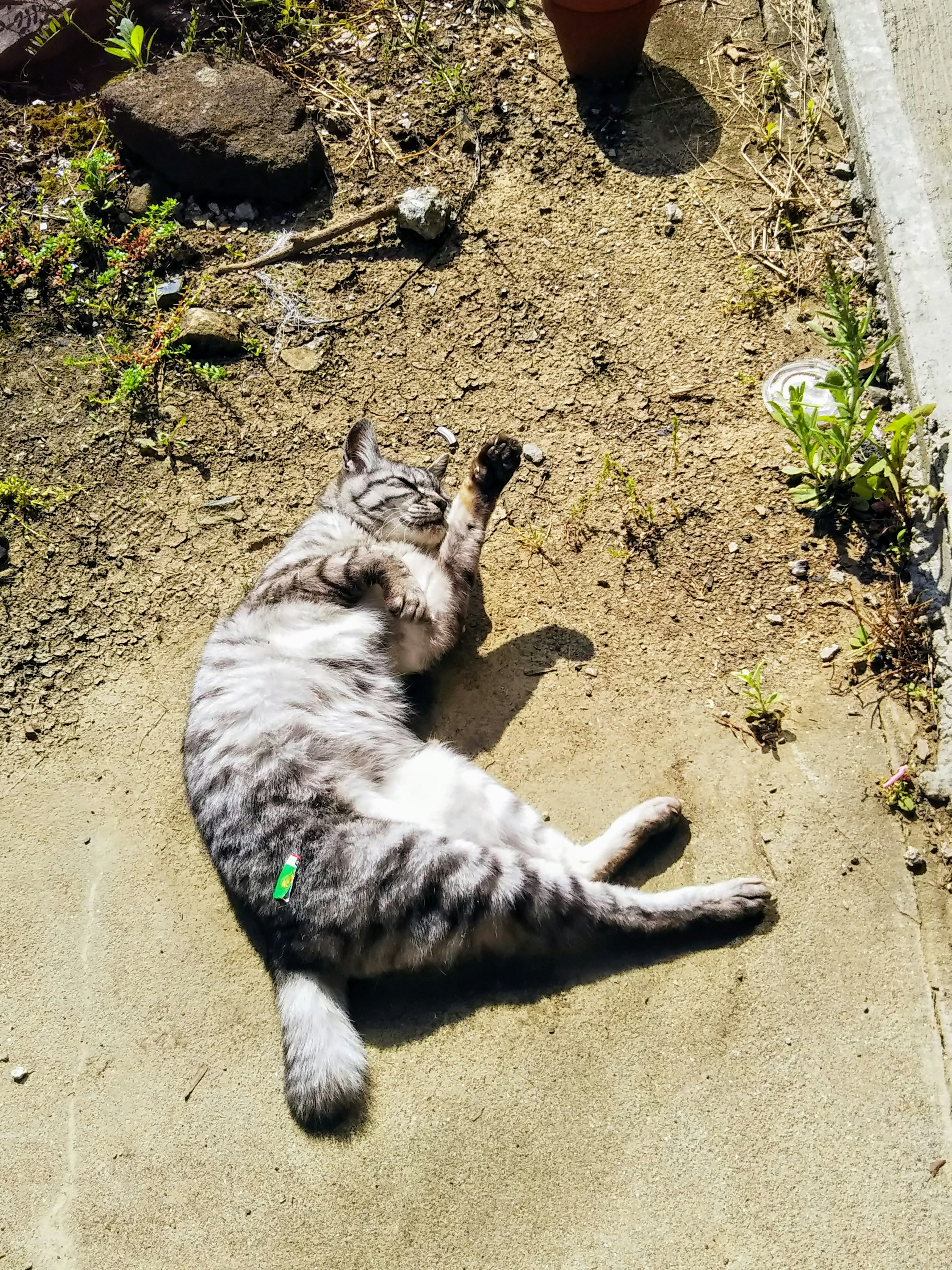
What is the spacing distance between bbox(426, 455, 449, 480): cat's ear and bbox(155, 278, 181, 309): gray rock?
1.59m

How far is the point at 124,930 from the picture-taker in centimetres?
313

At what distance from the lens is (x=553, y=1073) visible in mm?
2697

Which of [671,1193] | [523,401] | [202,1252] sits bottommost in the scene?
[202,1252]

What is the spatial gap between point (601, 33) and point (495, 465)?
2278 mm

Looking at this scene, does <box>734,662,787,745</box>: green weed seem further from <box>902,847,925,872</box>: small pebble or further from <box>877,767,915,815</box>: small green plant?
<box>902,847,925,872</box>: small pebble

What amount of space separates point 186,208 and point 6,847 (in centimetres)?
313

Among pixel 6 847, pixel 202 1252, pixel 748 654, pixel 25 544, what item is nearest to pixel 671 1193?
pixel 202 1252

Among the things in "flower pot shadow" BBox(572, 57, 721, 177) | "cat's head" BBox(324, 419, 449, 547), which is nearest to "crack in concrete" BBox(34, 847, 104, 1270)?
"cat's head" BBox(324, 419, 449, 547)

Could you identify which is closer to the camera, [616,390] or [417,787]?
[417,787]

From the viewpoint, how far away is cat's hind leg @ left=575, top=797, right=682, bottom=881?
2.90 meters

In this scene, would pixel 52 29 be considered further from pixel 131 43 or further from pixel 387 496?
pixel 387 496

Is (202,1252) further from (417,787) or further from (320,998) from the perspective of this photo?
(417,787)

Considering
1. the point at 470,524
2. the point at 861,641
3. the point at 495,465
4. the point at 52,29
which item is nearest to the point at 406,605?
the point at 470,524

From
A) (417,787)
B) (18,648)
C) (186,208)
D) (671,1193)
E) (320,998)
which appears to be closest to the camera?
(671,1193)
